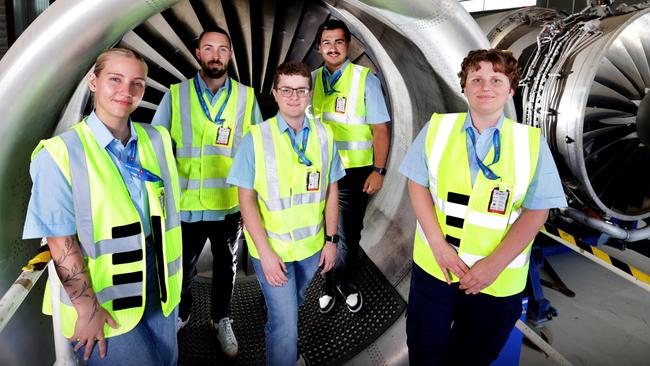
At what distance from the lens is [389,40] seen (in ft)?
8.86

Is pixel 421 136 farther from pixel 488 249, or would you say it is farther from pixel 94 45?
pixel 94 45

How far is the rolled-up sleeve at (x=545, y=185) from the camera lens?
1.54 meters

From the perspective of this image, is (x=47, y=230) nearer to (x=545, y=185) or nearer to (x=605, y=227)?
(x=545, y=185)

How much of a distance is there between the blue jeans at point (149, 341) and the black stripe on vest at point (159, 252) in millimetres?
50

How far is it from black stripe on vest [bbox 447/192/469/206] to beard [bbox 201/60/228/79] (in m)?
1.20

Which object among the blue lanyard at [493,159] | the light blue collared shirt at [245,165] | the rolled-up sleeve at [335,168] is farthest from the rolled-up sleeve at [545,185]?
the light blue collared shirt at [245,165]

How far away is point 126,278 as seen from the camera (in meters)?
1.36

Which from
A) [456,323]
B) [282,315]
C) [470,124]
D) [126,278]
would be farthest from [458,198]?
[126,278]

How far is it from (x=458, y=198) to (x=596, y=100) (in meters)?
1.72

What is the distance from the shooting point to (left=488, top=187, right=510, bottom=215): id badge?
1.54m

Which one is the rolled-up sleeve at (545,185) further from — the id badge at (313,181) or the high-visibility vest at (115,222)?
the high-visibility vest at (115,222)

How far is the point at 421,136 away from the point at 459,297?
0.63 m

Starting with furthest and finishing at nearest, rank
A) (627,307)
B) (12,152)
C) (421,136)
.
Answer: (627,307), (421,136), (12,152)

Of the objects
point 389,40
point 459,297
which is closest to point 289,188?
point 459,297
